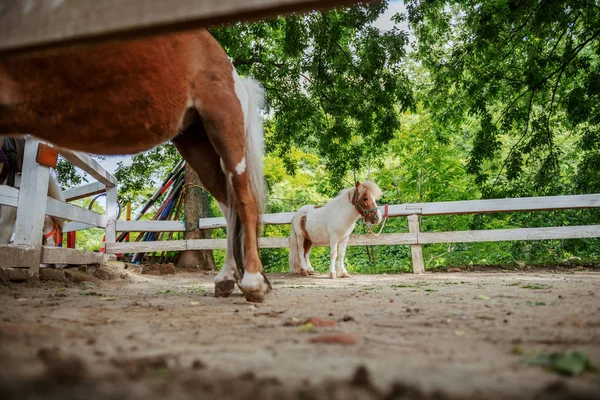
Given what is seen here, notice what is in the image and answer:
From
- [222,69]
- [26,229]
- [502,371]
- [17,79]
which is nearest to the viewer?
[502,371]

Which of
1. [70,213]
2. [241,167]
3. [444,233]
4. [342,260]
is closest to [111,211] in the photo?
[70,213]

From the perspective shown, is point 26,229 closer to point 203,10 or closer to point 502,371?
point 203,10

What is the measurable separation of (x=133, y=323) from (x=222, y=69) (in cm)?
190

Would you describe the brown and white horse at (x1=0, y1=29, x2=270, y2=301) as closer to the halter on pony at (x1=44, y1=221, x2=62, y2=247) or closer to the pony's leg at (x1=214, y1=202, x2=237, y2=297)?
the pony's leg at (x1=214, y1=202, x2=237, y2=297)

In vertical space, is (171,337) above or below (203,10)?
below

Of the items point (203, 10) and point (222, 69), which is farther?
point (222, 69)

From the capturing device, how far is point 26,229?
12.9 ft

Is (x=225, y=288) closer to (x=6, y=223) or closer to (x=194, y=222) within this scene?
(x=6, y=223)

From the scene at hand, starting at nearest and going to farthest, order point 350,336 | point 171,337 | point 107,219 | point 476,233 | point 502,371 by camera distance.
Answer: point 502,371 → point 350,336 → point 171,337 → point 107,219 → point 476,233

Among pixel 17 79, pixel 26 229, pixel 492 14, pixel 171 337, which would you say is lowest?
pixel 171 337

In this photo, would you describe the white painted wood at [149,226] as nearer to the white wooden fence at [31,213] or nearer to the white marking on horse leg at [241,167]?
the white wooden fence at [31,213]

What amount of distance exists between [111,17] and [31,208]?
3.76 m

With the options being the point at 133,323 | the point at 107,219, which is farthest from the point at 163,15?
the point at 107,219

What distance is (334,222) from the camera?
761 centimetres
